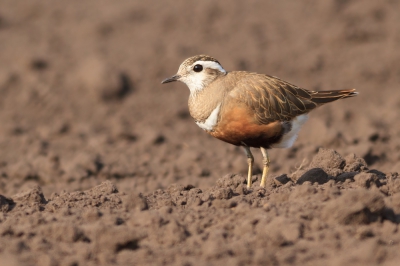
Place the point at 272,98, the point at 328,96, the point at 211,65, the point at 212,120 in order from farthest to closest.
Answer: the point at 328,96 < the point at 211,65 < the point at 272,98 < the point at 212,120

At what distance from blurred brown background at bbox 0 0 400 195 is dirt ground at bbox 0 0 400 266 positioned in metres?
0.05

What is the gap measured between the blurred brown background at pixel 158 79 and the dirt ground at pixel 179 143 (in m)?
0.05

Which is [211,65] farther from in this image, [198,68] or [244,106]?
[244,106]

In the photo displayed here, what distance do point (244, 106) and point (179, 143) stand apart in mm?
5723

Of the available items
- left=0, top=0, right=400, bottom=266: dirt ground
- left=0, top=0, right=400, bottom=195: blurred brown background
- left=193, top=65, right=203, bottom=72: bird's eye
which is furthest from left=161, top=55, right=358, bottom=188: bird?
left=0, top=0, right=400, bottom=195: blurred brown background

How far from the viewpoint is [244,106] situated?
9469 mm

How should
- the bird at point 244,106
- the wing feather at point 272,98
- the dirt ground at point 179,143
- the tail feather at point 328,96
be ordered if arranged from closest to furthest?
the dirt ground at point 179,143
the bird at point 244,106
the wing feather at point 272,98
the tail feather at point 328,96

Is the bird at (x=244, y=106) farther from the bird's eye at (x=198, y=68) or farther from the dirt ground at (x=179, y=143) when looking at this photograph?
the dirt ground at (x=179, y=143)

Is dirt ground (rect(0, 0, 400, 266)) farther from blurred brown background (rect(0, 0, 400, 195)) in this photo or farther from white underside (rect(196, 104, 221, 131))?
white underside (rect(196, 104, 221, 131))

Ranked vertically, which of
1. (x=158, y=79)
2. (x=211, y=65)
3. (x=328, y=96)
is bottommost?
(x=328, y=96)

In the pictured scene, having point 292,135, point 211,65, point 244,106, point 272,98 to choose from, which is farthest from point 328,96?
point 211,65

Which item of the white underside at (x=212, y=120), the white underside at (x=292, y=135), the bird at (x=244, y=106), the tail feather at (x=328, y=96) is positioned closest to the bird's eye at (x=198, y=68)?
the bird at (x=244, y=106)

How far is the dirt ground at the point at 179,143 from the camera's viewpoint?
6.93 meters

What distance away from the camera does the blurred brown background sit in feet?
43.9
